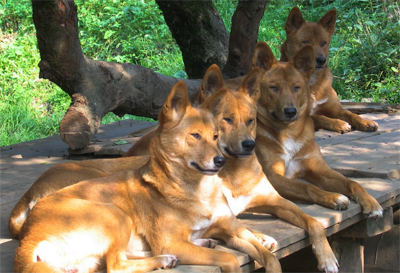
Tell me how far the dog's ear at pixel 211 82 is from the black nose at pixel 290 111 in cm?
73

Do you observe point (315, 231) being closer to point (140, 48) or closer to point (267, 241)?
point (267, 241)

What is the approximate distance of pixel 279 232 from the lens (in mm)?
3797

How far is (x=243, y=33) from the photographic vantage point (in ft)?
23.5

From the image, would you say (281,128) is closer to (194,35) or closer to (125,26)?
(194,35)

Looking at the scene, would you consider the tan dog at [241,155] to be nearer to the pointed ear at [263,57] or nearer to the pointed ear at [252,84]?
the pointed ear at [252,84]

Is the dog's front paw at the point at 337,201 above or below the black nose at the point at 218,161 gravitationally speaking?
below

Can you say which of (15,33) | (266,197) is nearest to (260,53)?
(266,197)

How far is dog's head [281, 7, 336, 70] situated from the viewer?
657 cm

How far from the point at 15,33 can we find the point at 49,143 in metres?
6.45

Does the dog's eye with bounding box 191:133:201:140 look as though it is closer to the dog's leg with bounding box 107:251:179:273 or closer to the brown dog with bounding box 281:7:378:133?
the dog's leg with bounding box 107:251:179:273

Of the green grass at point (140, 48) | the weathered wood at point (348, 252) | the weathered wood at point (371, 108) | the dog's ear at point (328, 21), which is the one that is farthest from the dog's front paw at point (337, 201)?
the green grass at point (140, 48)

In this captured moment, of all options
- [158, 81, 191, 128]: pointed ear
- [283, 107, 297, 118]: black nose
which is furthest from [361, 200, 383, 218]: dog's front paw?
[158, 81, 191, 128]: pointed ear

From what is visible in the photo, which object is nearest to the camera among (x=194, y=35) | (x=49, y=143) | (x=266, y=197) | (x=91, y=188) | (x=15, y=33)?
(x=91, y=188)

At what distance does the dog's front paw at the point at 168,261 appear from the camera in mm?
3219
